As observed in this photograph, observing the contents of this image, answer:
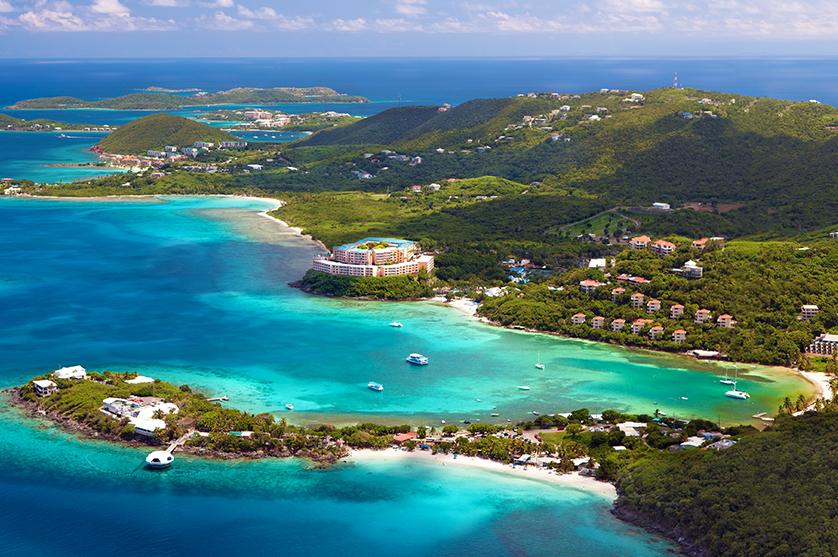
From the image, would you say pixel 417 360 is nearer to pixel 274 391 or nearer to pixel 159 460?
pixel 274 391

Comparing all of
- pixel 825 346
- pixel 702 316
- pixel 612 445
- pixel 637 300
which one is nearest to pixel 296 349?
A: pixel 637 300

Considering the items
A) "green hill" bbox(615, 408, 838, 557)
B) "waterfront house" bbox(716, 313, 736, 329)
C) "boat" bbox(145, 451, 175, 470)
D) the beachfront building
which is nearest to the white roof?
"boat" bbox(145, 451, 175, 470)

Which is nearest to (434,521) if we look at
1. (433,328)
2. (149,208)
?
(433,328)

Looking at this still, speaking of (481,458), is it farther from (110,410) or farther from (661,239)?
(661,239)

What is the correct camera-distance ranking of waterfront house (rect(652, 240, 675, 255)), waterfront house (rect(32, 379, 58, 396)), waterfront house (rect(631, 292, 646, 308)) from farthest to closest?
1. waterfront house (rect(652, 240, 675, 255))
2. waterfront house (rect(631, 292, 646, 308))
3. waterfront house (rect(32, 379, 58, 396))

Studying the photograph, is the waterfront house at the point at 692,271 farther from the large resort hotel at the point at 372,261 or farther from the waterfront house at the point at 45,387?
the waterfront house at the point at 45,387

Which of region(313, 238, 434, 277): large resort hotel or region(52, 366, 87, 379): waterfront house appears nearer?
region(52, 366, 87, 379): waterfront house

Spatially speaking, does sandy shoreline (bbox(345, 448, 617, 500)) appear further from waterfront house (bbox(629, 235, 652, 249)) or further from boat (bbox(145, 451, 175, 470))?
waterfront house (bbox(629, 235, 652, 249))

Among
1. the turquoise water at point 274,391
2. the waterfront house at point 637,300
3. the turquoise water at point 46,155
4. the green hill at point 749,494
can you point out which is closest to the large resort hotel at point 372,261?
the turquoise water at point 274,391
